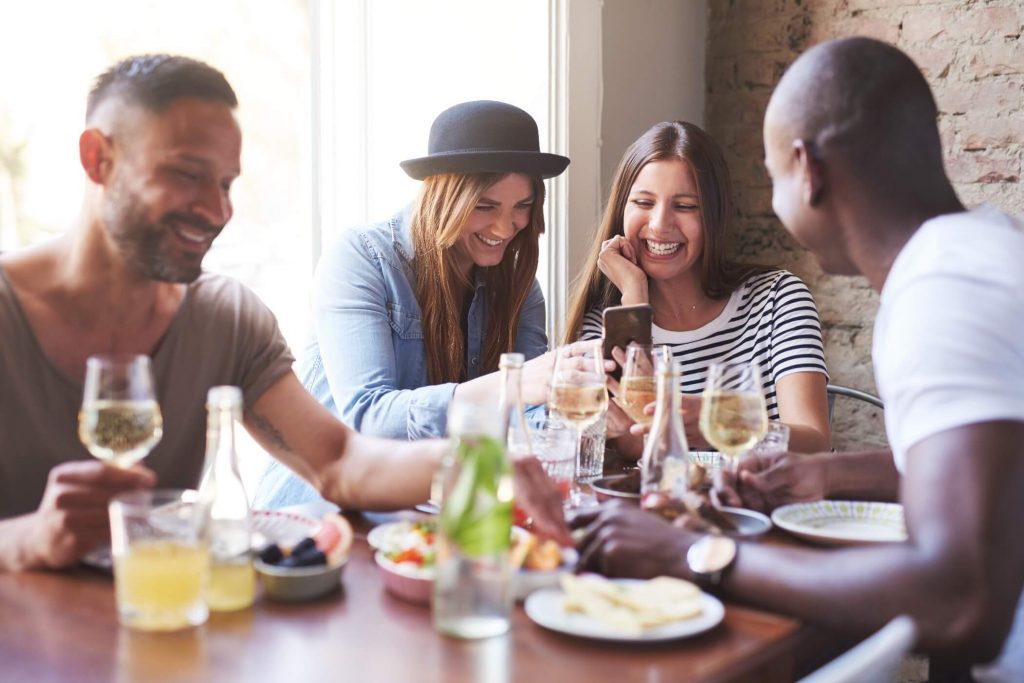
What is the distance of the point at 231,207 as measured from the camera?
175cm

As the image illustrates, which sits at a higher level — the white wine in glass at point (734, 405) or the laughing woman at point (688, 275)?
the laughing woman at point (688, 275)

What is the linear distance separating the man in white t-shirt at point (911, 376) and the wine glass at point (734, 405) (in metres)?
0.23

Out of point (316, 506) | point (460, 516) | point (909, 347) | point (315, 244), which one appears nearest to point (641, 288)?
point (315, 244)

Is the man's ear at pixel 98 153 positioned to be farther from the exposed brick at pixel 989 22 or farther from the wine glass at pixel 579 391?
the exposed brick at pixel 989 22

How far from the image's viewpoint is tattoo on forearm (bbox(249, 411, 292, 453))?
184cm

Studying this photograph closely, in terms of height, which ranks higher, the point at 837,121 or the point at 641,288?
the point at 837,121

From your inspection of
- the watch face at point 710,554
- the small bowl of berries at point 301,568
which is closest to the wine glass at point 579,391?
the watch face at point 710,554

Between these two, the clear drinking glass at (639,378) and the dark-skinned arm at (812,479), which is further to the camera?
the clear drinking glass at (639,378)

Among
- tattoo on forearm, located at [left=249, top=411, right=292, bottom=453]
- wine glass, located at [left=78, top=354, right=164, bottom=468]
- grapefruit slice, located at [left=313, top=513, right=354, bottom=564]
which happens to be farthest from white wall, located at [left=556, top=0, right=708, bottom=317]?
wine glass, located at [left=78, top=354, right=164, bottom=468]

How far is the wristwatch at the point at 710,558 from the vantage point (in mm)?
1313

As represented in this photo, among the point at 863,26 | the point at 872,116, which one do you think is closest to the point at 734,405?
the point at 872,116

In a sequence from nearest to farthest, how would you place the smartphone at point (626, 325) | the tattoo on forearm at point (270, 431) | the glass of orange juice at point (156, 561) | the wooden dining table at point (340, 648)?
the wooden dining table at point (340, 648), the glass of orange juice at point (156, 561), the tattoo on forearm at point (270, 431), the smartphone at point (626, 325)

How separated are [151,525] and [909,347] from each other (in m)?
0.95

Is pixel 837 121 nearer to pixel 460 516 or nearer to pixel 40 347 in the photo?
pixel 460 516
